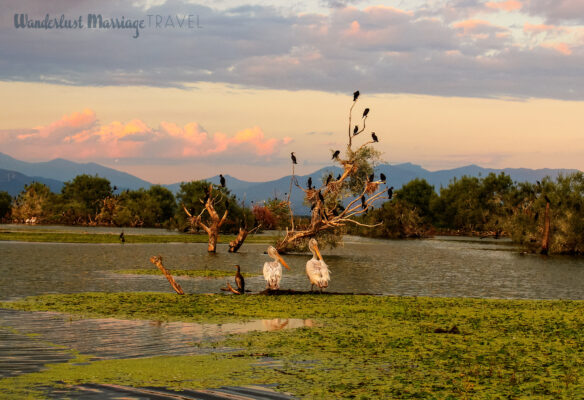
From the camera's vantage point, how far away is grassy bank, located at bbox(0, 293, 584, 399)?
11.5m

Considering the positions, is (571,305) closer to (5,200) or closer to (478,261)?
(478,261)

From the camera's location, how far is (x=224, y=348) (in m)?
A: 14.8

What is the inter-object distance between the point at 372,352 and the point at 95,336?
6633 millimetres

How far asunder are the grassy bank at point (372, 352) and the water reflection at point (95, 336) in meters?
0.78

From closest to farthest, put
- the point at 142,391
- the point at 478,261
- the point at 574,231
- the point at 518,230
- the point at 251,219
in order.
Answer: the point at 142,391
the point at 478,261
the point at 574,231
the point at 518,230
the point at 251,219

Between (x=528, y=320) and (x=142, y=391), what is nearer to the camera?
(x=142, y=391)

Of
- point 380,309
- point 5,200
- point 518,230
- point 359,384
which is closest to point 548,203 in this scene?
point 518,230

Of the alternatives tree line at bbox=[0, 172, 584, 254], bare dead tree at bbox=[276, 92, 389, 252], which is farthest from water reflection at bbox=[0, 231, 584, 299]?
tree line at bbox=[0, 172, 584, 254]

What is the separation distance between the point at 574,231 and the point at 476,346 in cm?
5648

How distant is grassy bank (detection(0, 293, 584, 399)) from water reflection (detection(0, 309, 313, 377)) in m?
0.78

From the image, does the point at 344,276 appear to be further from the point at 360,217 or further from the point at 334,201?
the point at 360,217

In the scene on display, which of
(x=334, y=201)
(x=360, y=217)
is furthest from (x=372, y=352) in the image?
(x=360, y=217)

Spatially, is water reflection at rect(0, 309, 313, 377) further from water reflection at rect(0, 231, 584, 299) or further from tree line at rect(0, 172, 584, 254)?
tree line at rect(0, 172, 584, 254)

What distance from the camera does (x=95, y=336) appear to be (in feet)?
→ 52.5
